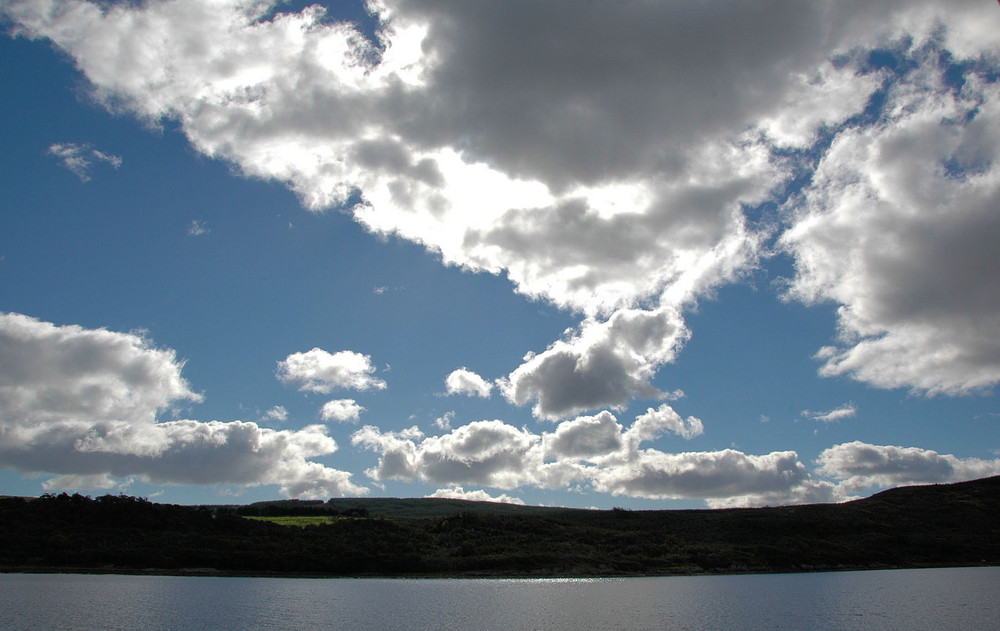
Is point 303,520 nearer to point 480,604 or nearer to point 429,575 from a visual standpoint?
point 429,575

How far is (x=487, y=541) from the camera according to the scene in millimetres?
118625

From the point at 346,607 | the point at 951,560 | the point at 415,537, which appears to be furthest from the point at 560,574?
the point at 951,560

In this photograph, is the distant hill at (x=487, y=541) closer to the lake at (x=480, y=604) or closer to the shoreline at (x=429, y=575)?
the shoreline at (x=429, y=575)

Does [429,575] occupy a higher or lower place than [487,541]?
lower

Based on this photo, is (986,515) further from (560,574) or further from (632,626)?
(632,626)

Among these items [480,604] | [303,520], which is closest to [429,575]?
[303,520]

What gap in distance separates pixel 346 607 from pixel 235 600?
12792 mm

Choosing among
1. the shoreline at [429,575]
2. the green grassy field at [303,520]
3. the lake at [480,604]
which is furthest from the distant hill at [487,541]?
the lake at [480,604]

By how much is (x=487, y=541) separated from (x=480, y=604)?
57415 mm

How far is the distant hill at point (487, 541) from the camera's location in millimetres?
100688

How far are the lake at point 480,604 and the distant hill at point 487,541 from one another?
9.67 metres

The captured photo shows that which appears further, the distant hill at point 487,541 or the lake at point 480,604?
the distant hill at point 487,541

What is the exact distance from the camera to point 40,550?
98875 mm

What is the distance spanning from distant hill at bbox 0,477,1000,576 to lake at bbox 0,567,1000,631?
9671 millimetres
